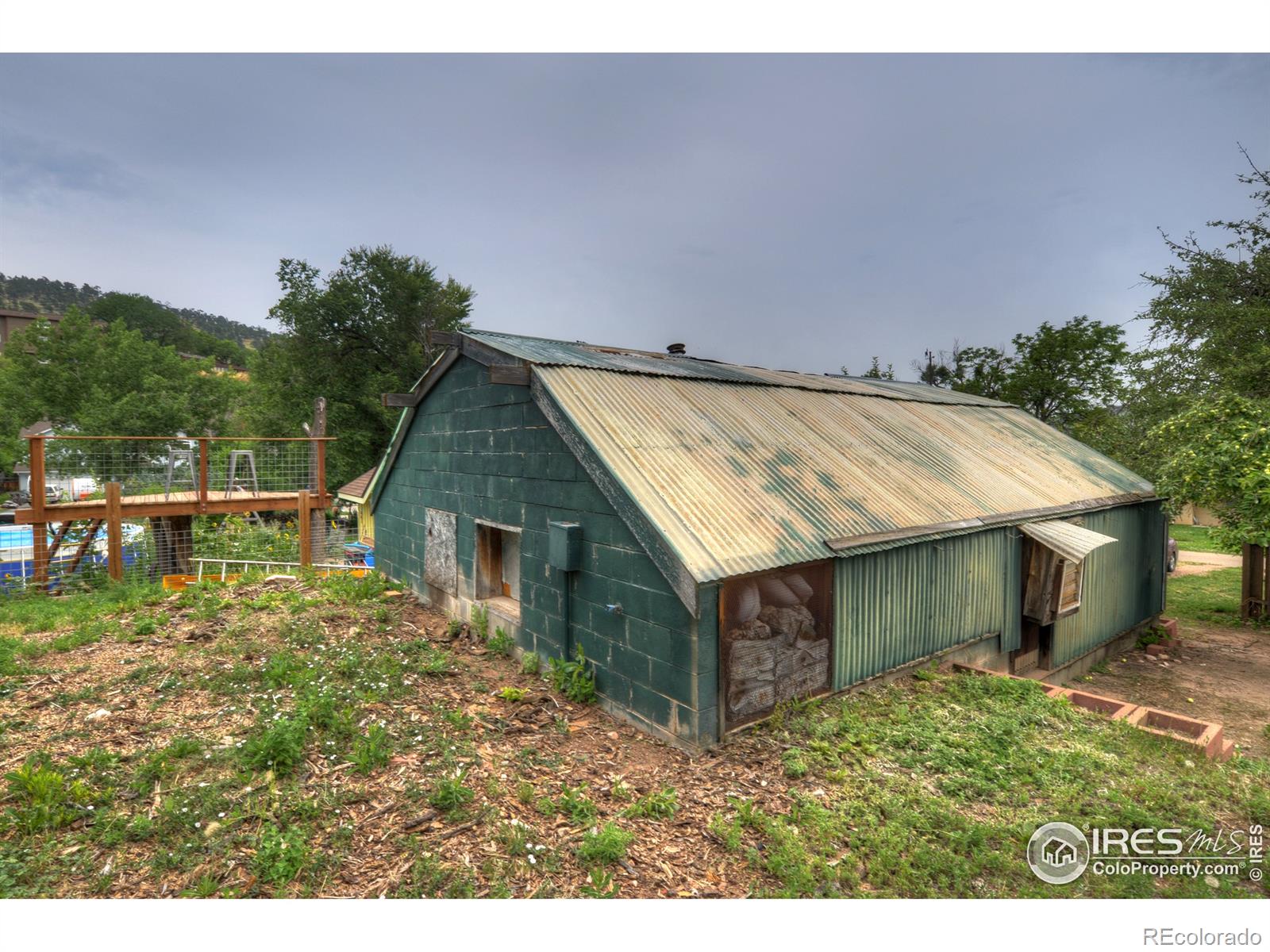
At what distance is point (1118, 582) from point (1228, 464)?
2.74 m

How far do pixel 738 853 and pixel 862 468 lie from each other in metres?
5.59

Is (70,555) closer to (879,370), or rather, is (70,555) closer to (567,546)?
(567,546)

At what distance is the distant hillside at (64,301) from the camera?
75125 millimetres

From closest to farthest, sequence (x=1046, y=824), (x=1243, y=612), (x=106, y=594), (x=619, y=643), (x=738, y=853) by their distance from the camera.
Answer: (x=738, y=853), (x=1046, y=824), (x=619, y=643), (x=106, y=594), (x=1243, y=612)

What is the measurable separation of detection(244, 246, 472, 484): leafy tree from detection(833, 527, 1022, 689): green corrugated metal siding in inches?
1225

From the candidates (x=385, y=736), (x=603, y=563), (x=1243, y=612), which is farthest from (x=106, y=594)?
(x=1243, y=612)

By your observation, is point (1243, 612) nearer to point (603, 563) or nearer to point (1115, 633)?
point (1115, 633)

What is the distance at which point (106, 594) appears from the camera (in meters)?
10.4

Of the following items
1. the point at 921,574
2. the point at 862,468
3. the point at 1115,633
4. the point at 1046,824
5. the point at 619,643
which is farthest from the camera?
the point at 1115,633

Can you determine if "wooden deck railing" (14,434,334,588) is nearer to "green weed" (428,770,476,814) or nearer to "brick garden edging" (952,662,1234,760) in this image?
"green weed" (428,770,476,814)

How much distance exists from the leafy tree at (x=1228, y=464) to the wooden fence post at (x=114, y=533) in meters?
20.4

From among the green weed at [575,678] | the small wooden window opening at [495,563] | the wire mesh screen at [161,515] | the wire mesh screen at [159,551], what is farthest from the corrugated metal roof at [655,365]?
the wire mesh screen at [159,551]

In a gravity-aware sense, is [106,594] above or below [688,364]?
below

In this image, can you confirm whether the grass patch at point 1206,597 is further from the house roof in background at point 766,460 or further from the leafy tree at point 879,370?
the leafy tree at point 879,370
